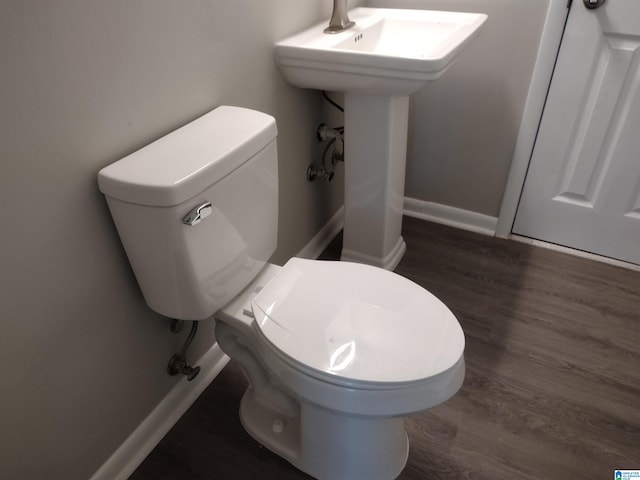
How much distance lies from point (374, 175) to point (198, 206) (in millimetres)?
805

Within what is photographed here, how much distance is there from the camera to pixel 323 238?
76.5 inches

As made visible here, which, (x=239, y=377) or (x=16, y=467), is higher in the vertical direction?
(x=16, y=467)

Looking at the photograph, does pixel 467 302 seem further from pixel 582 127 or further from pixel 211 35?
pixel 211 35

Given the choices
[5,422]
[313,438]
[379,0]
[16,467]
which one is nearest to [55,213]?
[5,422]

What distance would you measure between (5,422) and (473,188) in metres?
1.71

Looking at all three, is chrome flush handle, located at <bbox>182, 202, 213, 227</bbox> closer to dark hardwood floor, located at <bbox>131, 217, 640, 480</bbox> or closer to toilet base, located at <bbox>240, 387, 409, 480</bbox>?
toilet base, located at <bbox>240, 387, 409, 480</bbox>

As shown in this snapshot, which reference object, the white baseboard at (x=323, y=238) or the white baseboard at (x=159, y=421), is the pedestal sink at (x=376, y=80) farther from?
the white baseboard at (x=159, y=421)

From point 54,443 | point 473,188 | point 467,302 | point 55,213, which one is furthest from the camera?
point 473,188

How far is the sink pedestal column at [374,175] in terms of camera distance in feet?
4.88

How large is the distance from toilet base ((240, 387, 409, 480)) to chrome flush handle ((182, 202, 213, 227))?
47 cm

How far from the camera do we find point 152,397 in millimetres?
1242

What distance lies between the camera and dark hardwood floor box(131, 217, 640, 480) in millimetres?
1222

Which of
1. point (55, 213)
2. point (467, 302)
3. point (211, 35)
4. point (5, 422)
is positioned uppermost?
point (211, 35)

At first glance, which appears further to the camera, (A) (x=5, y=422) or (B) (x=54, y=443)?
(B) (x=54, y=443)
